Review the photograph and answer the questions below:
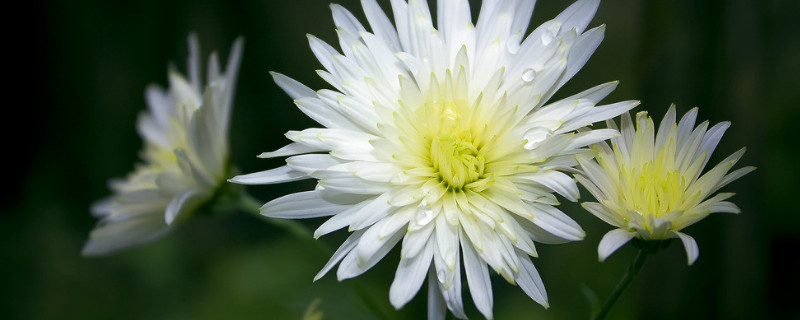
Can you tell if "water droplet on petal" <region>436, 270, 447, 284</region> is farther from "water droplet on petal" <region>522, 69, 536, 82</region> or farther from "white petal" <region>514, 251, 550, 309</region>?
"water droplet on petal" <region>522, 69, 536, 82</region>

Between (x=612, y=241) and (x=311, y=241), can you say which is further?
(x=311, y=241)

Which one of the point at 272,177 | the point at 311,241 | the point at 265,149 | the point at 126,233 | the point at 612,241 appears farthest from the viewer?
the point at 265,149

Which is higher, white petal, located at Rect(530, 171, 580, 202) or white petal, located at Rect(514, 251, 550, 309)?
white petal, located at Rect(530, 171, 580, 202)

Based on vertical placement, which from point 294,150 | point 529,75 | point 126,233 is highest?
point 529,75

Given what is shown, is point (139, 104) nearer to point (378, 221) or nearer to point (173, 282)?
point (173, 282)

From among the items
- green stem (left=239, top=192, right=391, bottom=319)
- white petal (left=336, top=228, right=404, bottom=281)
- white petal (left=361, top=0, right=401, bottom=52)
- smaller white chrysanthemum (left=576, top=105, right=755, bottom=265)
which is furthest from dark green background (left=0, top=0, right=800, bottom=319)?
white petal (left=336, top=228, right=404, bottom=281)

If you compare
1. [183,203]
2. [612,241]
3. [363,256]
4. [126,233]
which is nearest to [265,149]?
[126,233]

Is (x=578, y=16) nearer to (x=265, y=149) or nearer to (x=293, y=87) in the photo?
(x=293, y=87)

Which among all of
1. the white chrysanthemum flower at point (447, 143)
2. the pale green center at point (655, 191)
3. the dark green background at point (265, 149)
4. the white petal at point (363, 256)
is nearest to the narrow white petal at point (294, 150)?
the white chrysanthemum flower at point (447, 143)

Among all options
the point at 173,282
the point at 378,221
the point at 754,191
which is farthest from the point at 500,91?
the point at 173,282
